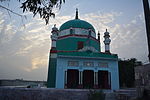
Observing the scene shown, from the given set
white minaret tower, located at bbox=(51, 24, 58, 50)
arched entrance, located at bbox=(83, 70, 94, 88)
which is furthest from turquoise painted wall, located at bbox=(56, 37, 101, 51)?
arched entrance, located at bbox=(83, 70, 94, 88)

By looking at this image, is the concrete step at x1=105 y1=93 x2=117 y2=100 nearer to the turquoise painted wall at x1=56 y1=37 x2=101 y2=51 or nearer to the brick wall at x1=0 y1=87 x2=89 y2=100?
the brick wall at x1=0 y1=87 x2=89 y2=100

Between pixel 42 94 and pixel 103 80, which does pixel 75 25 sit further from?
pixel 42 94

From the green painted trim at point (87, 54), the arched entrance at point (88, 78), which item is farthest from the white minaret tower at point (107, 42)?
the arched entrance at point (88, 78)

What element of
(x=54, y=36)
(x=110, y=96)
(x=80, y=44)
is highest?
(x=54, y=36)

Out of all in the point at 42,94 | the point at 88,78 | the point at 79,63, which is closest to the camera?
the point at 42,94

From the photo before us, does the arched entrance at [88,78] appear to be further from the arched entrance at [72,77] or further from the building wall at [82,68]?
the building wall at [82,68]

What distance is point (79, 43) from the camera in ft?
77.5

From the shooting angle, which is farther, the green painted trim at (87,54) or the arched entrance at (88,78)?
the arched entrance at (88,78)

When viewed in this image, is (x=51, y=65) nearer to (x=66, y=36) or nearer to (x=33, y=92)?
(x=66, y=36)

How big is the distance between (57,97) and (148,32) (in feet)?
31.8

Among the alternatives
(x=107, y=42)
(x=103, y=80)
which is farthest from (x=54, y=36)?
(x=103, y=80)

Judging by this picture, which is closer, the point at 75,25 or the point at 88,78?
the point at 88,78

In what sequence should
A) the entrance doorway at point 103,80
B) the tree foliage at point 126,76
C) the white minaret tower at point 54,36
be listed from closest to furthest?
the entrance doorway at point 103,80 → the white minaret tower at point 54,36 → the tree foliage at point 126,76

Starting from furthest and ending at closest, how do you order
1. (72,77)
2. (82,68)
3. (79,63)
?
(72,77)
(79,63)
(82,68)
